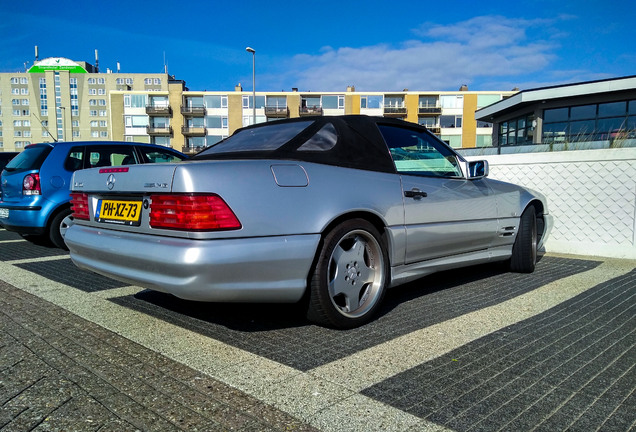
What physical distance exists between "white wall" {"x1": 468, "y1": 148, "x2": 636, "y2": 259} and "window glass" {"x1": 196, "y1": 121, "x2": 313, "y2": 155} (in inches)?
175

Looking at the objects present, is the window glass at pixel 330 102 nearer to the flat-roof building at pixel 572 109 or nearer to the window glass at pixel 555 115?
the flat-roof building at pixel 572 109

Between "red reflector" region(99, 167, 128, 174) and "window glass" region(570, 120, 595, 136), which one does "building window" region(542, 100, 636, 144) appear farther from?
"red reflector" region(99, 167, 128, 174)

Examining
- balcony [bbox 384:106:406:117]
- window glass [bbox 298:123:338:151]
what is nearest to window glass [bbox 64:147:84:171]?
window glass [bbox 298:123:338:151]

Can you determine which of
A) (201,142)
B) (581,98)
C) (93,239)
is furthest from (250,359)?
(201,142)

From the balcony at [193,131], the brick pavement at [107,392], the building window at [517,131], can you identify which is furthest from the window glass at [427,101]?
the brick pavement at [107,392]

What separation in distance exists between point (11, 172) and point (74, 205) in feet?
12.9

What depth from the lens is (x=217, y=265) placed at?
7.80ft

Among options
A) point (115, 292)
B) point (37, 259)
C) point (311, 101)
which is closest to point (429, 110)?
point (311, 101)

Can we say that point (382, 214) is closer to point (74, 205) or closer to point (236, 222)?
point (236, 222)

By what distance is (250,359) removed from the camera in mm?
2457

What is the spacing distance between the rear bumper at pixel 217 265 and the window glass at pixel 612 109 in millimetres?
21987

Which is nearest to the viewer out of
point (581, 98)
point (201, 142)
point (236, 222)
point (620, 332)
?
point (236, 222)

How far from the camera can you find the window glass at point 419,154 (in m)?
3.56

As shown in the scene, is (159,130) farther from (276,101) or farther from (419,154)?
(419,154)
